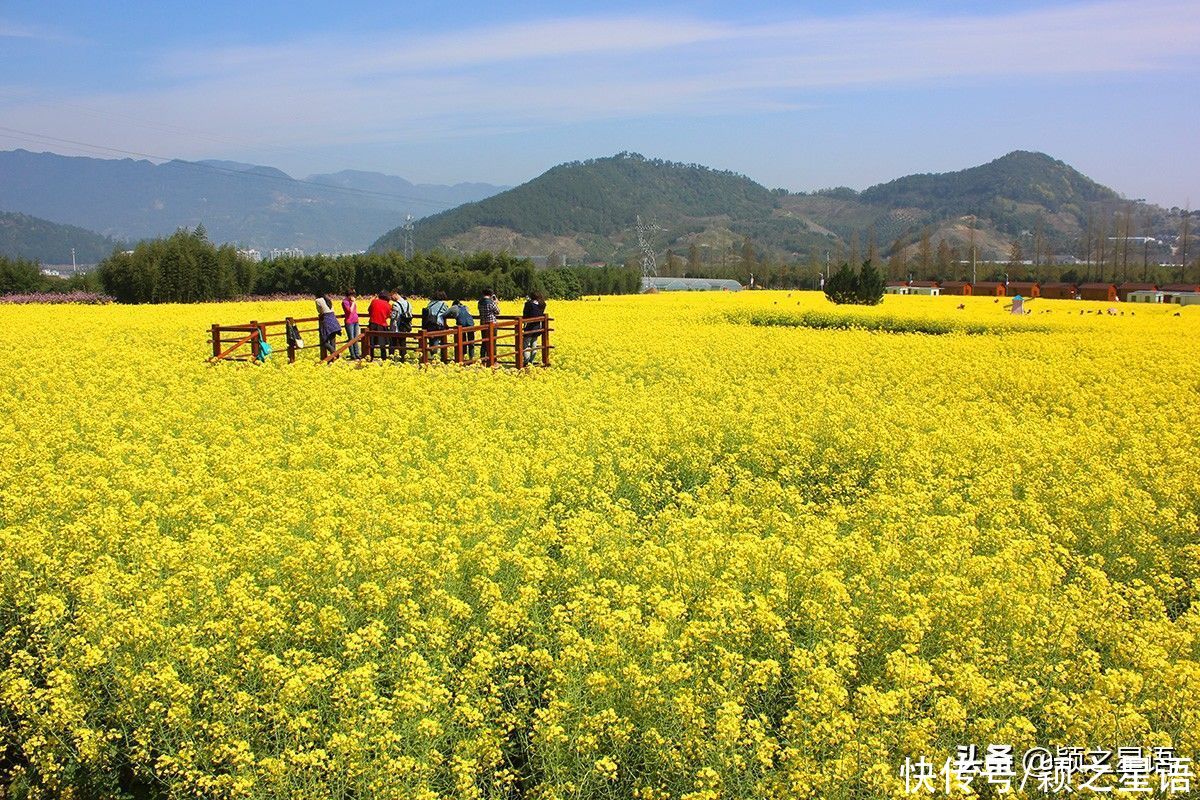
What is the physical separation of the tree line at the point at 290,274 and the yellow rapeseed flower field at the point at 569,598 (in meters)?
30.5

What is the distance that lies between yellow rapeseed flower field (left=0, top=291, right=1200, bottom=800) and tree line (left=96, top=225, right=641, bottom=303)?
100 feet

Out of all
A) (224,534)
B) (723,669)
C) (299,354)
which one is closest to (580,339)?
(299,354)

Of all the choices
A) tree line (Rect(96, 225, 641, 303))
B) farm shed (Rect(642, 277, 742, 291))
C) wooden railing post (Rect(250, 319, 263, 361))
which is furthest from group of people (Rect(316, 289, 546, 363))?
farm shed (Rect(642, 277, 742, 291))

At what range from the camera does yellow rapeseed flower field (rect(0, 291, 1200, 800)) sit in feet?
17.4

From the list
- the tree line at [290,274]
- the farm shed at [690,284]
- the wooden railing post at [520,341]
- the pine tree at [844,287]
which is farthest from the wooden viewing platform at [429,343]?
the farm shed at [690,284]

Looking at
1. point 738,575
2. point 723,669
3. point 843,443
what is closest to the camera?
point 723,669

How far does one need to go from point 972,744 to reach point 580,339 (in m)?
21.5

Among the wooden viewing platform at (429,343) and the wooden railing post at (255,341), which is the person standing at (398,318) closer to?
the wooden viewing platform at (429,343)

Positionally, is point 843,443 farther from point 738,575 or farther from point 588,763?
point 588,763

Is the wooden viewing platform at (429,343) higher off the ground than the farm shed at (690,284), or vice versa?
the farm shed at (690,284)

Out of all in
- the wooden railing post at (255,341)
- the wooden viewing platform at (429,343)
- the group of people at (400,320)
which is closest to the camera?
the wooden viewing platform at (429,343)

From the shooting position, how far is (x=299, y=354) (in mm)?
24250

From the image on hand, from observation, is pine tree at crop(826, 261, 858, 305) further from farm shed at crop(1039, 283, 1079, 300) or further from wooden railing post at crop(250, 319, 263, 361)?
wooden railing post at crop(250, 319, 263, 361)

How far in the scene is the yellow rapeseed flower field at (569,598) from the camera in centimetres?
530
